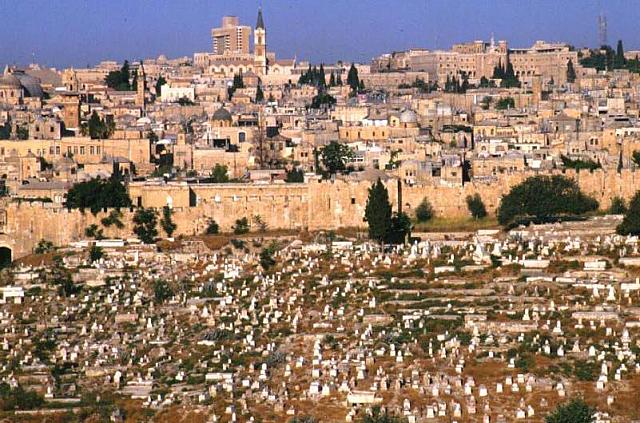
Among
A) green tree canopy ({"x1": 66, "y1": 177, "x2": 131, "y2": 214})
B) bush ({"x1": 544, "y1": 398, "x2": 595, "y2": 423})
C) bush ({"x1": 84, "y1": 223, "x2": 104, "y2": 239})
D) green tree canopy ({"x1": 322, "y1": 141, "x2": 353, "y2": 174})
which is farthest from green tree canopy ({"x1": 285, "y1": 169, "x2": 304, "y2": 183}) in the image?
bush ({"x1": 544, "y1": 398, "x2": 595, "y2": 423})

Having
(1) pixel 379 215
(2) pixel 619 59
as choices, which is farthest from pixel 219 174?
(2) pixel 619 59

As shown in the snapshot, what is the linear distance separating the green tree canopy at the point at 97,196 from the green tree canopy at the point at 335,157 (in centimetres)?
827

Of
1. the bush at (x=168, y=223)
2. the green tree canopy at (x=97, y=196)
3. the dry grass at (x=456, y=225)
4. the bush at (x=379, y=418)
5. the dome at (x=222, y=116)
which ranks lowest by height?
the bush at (x=379, y=418)

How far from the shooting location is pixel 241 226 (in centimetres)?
3688

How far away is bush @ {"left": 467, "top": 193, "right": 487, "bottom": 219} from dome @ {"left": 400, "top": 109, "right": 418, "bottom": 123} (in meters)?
20.1

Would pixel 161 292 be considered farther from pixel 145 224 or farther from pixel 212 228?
pixel 212 228

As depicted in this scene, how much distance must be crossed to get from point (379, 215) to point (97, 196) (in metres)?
6.95

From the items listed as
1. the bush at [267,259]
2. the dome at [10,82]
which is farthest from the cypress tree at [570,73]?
the bush at [267,259]

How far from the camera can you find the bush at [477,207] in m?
36.8

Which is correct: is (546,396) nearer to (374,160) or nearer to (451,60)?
(374,160)

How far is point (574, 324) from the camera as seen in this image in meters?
24.4

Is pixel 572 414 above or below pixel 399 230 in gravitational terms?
below

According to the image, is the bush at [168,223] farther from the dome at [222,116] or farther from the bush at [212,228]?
the dome at [222,116]

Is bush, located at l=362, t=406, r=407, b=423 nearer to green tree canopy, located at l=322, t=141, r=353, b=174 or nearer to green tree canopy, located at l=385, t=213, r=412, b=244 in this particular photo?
green tree canopy, located at l=385, t=213, r=412, b=244
